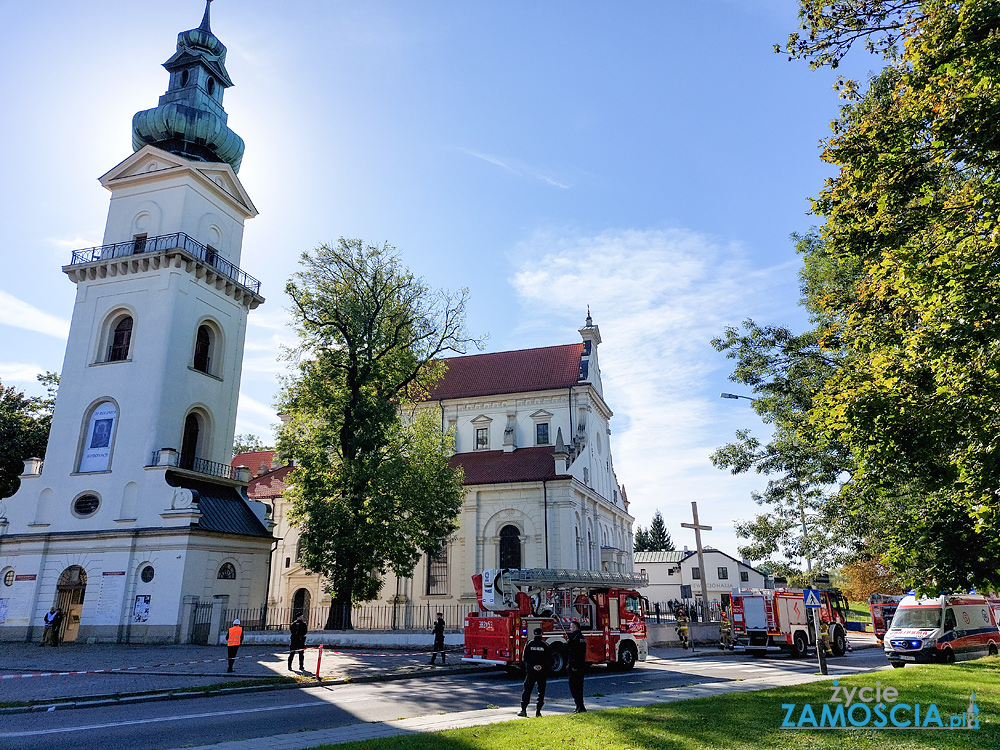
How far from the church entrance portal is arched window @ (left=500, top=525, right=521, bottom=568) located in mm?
21030

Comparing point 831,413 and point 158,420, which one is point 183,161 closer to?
point 158,420

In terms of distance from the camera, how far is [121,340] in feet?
114

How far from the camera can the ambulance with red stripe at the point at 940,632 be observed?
22.9 meters

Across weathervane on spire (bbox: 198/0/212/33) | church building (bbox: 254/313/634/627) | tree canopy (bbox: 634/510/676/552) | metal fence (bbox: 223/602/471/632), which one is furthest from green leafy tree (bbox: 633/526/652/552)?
→ weathervane on spire (bbox: 198/0/212/33)

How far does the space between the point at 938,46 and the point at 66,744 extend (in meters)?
17.8

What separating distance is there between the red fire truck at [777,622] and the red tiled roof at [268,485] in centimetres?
2878

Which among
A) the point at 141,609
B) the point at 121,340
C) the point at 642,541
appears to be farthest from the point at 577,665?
the point at 642,541

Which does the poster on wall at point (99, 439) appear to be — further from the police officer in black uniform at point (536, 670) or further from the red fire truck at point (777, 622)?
the red fire truck at point (777, 622)

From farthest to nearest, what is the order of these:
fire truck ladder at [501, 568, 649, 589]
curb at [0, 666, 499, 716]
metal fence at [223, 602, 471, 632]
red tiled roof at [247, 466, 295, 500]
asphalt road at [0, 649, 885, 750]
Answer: red tiled roof at [247, 466, 295, 500] → metal fence at [223, 602, 471, 632] → fire truck ladder at [501, 568, 649, 589] → curb at [0, 666, 499, 716] → asphalt road at [0, 649, 885, 750]

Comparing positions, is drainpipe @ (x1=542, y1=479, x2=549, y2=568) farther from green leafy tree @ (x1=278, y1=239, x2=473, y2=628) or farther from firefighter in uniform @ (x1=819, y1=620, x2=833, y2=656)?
firefighter in uniform @ (x1=819, y1=620, x2=833, y2=656)

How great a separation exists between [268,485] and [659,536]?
6774 cm

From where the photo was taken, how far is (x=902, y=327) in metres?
13.2

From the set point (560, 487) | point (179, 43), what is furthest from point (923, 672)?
point (179, 43)

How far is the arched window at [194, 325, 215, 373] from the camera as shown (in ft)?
118
